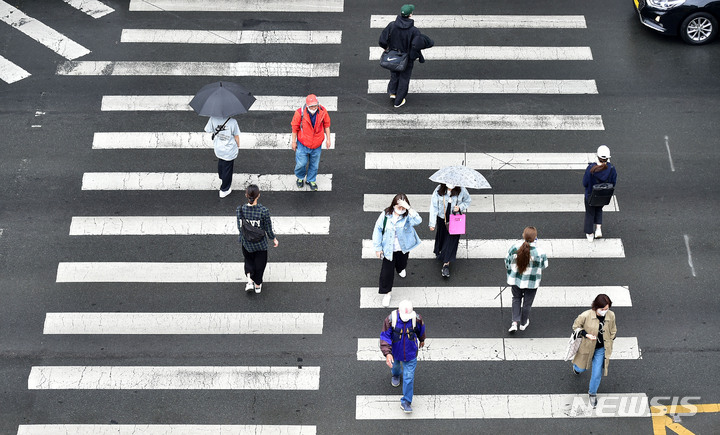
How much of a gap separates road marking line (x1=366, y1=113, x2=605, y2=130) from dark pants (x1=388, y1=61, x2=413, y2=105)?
0.38 m

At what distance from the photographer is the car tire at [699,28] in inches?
721

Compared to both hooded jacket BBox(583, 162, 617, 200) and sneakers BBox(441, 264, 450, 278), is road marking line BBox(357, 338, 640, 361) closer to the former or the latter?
sneakers BBox(441, 264, 450, 278)

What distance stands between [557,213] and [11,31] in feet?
37.5

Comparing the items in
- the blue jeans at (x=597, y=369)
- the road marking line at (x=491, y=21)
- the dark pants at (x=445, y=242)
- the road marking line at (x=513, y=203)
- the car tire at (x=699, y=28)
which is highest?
the road marking line at (x=491, y=21)

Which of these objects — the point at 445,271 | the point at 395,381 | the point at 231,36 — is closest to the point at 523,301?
the point at 445,271

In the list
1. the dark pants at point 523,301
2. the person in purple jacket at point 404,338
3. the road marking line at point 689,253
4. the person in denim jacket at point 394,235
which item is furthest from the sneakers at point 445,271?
the road marking line at point 689,253

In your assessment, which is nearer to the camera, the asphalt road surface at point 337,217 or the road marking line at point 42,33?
the asphalt road surface at point 337,217

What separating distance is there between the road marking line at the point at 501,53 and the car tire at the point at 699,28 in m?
1.95

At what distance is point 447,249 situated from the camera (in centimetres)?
1408

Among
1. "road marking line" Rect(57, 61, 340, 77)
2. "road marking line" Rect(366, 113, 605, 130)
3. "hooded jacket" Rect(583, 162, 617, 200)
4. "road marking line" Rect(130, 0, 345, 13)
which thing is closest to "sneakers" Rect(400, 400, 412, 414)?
"hooded jacket" Rect(583, 162, 617, 200)

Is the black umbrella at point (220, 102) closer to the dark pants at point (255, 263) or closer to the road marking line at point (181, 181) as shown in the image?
the road marking line at point (181, 181)

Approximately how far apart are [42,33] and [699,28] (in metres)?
13.0

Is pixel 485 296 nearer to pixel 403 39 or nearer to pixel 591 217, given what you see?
pixel 591 217

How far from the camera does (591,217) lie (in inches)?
575
